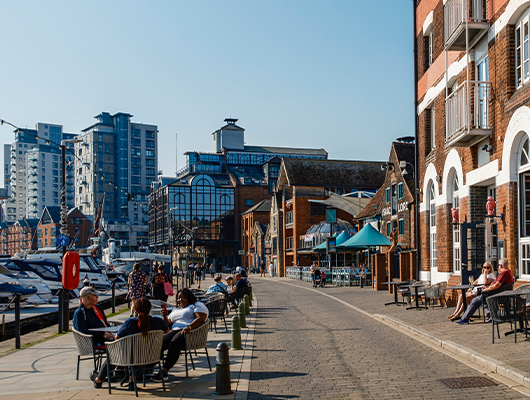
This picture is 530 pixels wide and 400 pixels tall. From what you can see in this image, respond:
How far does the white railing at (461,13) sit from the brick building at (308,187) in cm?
4349

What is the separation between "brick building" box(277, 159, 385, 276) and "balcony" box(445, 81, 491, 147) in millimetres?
43841

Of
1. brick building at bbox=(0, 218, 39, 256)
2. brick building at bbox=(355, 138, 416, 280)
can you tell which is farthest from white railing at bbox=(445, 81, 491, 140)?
brick building at bbox=(0, 218, 39, 256)

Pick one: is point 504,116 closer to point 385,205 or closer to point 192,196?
point 385,205

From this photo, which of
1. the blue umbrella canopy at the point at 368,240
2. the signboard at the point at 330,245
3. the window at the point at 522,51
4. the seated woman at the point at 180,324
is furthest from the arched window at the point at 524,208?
the signboard at the point at 330,245

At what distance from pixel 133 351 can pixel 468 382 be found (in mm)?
4480

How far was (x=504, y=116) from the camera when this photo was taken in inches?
571

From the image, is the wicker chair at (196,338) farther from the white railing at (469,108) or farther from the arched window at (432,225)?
the arched window at (432,225)

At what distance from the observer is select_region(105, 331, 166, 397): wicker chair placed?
782 cm

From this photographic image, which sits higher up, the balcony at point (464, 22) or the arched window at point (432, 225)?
the balcony at point (464, 22)

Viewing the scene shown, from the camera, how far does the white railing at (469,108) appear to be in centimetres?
1547

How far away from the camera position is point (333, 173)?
217 ft

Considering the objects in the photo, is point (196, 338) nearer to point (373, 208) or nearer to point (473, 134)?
point (473, 134)

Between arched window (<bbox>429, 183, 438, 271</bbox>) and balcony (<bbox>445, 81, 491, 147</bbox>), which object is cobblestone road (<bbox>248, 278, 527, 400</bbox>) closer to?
balcony (<bbox>445, 81, 491, 147</bbox>)

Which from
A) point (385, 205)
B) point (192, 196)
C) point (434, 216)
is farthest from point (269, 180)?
point (434, 216)
